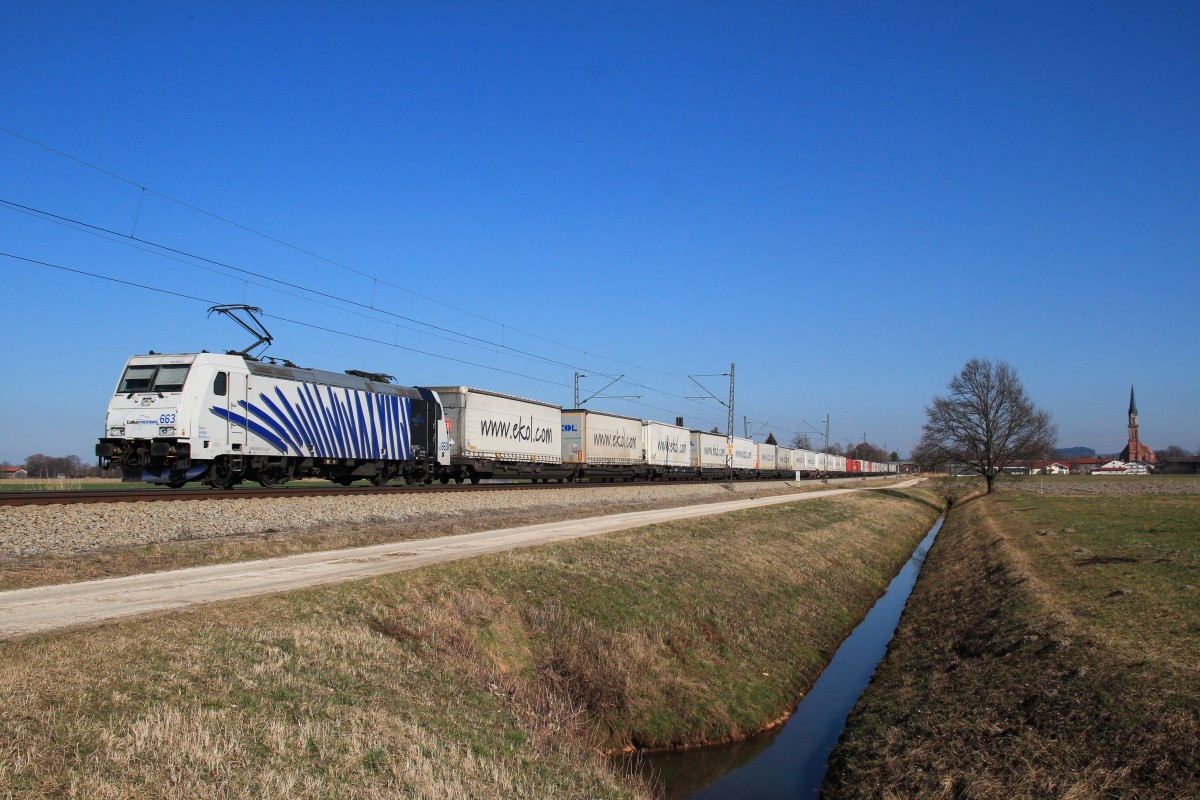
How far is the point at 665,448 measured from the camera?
61156 millimetres

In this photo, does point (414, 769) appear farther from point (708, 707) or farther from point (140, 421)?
point (140, 421)

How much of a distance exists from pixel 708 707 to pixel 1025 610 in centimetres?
621

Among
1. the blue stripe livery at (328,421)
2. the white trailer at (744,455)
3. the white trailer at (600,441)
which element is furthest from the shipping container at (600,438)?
the white trailer at (744,455)

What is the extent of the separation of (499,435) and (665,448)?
911 inches

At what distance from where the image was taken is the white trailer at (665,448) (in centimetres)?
5791

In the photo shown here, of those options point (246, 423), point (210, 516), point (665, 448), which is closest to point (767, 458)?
point (665, 448)

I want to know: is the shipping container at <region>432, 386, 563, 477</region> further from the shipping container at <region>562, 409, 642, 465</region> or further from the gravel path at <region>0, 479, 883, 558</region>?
the gravel path at <region>0, 479, 883, 558</region>

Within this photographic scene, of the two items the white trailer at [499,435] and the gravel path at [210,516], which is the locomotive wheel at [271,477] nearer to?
the gravel path at [210,516]

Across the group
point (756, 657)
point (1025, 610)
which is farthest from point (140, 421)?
point (1025, 610)

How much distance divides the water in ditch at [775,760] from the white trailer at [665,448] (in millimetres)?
41201

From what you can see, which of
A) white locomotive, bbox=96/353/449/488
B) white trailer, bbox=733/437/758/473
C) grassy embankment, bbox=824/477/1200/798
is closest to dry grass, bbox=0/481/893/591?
white locomotive, bbox=96/353/449/488

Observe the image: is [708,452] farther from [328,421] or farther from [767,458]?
[328,421]

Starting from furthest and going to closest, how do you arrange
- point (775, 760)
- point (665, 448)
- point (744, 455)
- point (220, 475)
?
point (744, 455), point (665, 448), point (220, 475), point (775, 760)

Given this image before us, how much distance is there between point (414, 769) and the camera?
7.05 meters
